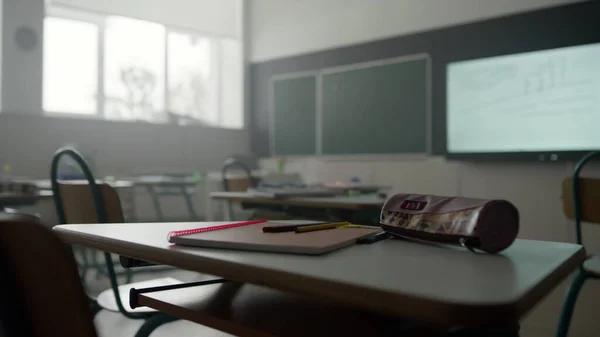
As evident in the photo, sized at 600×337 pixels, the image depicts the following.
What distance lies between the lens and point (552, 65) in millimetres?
4234

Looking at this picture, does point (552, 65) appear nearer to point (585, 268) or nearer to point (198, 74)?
point (585, 268)

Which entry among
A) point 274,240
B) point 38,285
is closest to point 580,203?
point 274,240

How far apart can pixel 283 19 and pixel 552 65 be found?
3359 mm

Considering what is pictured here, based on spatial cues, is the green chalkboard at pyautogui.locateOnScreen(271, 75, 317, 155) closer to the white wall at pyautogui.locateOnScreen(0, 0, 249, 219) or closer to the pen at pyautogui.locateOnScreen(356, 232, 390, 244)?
the white wall at pyautogui.locateOnScreen(0, 0, 249, 219)

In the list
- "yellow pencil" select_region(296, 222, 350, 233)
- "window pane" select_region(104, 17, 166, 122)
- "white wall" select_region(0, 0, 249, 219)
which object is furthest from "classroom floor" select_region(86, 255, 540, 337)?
"window pane" select_region(104, 17, 166, 122)

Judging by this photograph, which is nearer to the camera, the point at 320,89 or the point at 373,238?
the point at 373,238

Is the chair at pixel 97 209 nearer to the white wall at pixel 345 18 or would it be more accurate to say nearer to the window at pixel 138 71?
the window at pixel 138 71

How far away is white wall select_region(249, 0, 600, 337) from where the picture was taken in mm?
4262

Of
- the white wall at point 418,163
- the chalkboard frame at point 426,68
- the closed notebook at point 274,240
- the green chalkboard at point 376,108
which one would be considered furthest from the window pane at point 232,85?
the closed notebook at point 274,240

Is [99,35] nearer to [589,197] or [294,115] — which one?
[294,115]

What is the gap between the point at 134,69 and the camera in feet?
18.7

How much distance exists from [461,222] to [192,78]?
595 centimetres

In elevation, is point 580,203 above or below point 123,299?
above

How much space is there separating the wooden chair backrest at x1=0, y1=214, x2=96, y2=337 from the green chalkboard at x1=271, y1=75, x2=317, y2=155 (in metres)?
5.52
